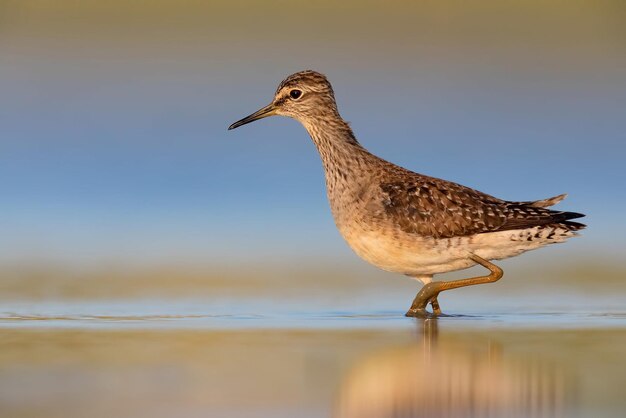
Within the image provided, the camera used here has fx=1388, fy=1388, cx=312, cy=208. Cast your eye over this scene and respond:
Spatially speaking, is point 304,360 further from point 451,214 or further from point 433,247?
point 451,214

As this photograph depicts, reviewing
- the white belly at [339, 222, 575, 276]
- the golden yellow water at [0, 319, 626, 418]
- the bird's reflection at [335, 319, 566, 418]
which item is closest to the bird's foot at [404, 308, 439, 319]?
the white belly at [339, 222, 575, 276]

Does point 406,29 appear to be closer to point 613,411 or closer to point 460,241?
point 460,241

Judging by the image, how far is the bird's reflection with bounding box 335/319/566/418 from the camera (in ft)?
27.9

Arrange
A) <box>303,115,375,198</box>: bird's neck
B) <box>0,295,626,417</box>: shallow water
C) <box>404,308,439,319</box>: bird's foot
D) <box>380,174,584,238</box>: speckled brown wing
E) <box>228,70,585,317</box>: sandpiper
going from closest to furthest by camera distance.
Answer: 1. <box>0,295,626,417</box>: shallow water
2. <box>404,308,439,319</box>: bird's foot
3. <box>228,70,585,317</box>: sandpiper
4. <box>380,174,584,238</box>: speckled brown wing
5. <box>303,115,375,198</box>: bird's neck

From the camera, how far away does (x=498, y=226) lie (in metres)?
13.9

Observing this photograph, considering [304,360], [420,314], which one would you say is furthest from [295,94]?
[304,360]

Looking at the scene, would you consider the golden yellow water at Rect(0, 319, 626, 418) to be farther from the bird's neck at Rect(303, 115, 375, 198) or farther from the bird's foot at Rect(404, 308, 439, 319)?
the bird's neck at Rect(303, 115, 375, 198)

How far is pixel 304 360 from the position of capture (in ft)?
34.2

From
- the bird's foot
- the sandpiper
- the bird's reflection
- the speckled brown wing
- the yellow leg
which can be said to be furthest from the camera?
the speckled brown wing

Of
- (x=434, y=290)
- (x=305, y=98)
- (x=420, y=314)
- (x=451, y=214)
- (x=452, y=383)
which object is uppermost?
(x=305, y=98)

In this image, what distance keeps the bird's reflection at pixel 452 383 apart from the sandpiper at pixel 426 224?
8.45 ft

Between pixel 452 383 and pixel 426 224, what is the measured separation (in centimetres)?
466

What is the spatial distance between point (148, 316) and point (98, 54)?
60.7 feet

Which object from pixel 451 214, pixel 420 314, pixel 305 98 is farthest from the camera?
pixel 305 98
